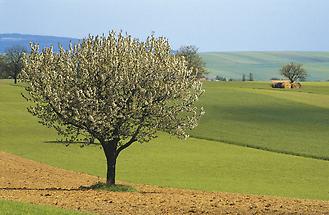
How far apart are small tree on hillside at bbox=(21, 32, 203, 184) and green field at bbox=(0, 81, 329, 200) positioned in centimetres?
801

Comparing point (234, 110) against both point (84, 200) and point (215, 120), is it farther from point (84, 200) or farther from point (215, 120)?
point (84, 200)

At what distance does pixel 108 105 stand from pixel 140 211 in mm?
9453

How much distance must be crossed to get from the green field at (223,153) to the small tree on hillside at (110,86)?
801 cm

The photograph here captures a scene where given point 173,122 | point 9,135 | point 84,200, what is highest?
point 173,122

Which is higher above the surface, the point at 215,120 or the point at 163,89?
the point at 163,89

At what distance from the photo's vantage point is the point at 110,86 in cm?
3356

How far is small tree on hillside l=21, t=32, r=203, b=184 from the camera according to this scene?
3350 cm

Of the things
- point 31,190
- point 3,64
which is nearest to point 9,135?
point 31,190

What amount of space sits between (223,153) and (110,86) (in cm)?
3150

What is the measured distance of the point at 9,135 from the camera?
74.6 metres

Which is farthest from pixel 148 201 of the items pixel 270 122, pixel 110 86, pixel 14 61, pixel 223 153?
pixel 14 61

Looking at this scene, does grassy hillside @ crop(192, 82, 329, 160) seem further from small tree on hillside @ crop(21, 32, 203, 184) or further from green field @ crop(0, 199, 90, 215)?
green field @ crop(0, 199, 90, 215)

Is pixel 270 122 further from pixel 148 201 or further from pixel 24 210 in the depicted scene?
pixel 24 210

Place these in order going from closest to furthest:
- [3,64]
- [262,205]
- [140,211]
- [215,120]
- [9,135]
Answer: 1. [140,211]
2. [262,205]
3. [9,135]
4. [215,120]
5. [3,64]
